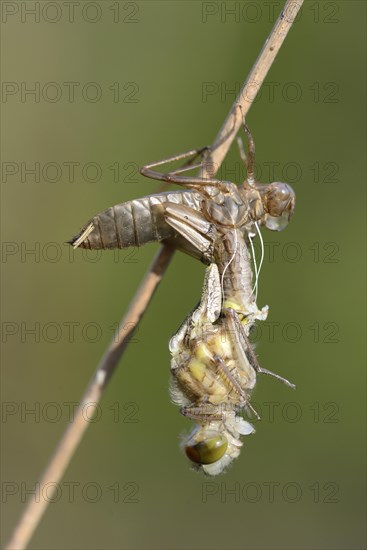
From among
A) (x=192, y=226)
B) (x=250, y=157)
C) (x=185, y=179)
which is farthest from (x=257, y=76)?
(x=192, y=226)

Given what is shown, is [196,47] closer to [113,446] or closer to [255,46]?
[255,46]

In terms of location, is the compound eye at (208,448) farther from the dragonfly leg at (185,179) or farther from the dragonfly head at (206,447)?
the dragonfly leg at (185,179)

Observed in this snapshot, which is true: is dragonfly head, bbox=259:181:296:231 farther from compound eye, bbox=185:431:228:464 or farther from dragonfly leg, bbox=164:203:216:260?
compound eye, bbox=185:431:228:464

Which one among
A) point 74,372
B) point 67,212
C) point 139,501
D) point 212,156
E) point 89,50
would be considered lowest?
point 139,501

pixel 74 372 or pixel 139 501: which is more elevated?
pixel 74 372

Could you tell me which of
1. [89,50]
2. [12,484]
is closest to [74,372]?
[12,484]

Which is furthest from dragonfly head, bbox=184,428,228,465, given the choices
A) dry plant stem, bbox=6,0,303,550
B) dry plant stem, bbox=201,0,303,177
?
dry plant stem, bbox=201,0,303,177
